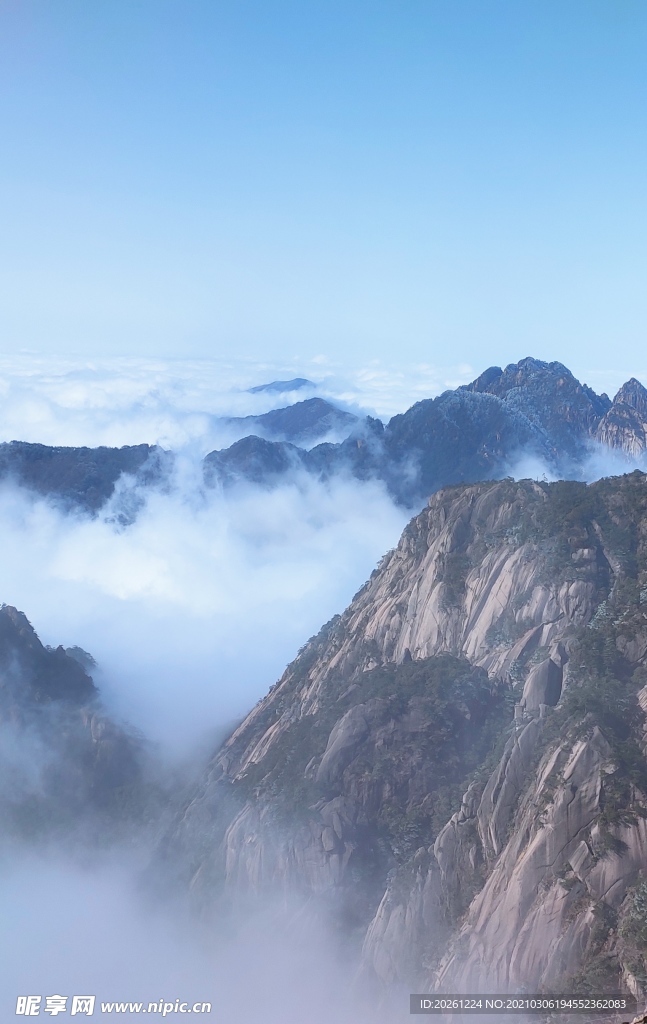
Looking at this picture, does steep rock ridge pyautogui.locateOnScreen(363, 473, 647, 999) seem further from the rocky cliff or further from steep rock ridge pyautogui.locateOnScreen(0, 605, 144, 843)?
steep rock ridge pyautogui.locateOnScreen(0, 605, 144, 843)

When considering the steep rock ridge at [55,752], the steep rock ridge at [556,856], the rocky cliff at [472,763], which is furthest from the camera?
the steep rock ridge at [55,752]

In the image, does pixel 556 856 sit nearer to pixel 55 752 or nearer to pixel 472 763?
pixel 472 763

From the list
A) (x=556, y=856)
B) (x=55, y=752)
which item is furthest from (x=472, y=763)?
(x=55, y=752)

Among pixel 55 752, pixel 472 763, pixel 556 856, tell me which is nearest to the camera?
pixel 556 856

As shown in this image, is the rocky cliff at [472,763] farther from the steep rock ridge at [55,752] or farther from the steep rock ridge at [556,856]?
the steep rock ridge at [55,752]

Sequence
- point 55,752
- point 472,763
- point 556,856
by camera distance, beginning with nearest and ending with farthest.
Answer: point 556,856, point 472,763, point 55,752

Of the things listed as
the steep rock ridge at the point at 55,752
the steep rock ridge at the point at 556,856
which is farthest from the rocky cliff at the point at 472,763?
the steep rock ridge at the point at 55,752

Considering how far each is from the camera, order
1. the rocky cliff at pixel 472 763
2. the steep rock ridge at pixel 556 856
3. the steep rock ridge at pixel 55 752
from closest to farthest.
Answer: the steep rock ridge at pixel 556 856 < the rocky cliff at pixel 472 763 < the steep rock ridge at pixel 55 752

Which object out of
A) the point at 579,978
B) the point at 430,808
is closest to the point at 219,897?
the point at 430,808

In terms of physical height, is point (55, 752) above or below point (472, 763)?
below
